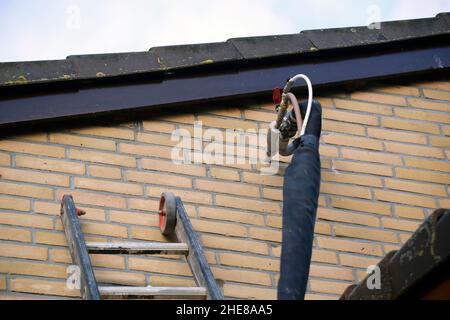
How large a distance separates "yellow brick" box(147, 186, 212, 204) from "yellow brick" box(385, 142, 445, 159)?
3.66 ft

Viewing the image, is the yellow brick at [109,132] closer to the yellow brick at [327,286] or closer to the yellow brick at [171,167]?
the yellow brick at [171,167]

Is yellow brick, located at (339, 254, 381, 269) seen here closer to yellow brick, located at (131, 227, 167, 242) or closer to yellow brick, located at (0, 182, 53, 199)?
yellow brick, located at (131, 227, 167, 242)

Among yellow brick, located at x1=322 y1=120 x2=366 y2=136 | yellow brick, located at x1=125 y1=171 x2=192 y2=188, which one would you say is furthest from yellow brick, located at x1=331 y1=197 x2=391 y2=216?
→ yellow brick, located at x1=125 y1=171 x2=192 y2=188

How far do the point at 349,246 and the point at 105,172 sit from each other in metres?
1.25

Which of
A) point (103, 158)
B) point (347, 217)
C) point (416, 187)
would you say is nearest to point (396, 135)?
point (416, 187)

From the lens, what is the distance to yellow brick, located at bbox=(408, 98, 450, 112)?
503 cm

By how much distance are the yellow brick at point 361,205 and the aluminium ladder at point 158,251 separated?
0.88 metres

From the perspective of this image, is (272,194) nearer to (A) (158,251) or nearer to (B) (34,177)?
(A) (158,251)

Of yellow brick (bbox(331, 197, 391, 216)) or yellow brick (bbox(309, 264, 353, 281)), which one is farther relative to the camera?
yellow brick (bbox(331, 197, 391, 216))

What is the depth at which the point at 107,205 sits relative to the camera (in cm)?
413

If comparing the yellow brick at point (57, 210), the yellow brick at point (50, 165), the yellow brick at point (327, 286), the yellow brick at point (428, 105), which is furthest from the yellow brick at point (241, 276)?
the yellow brick at point (428, 105)
